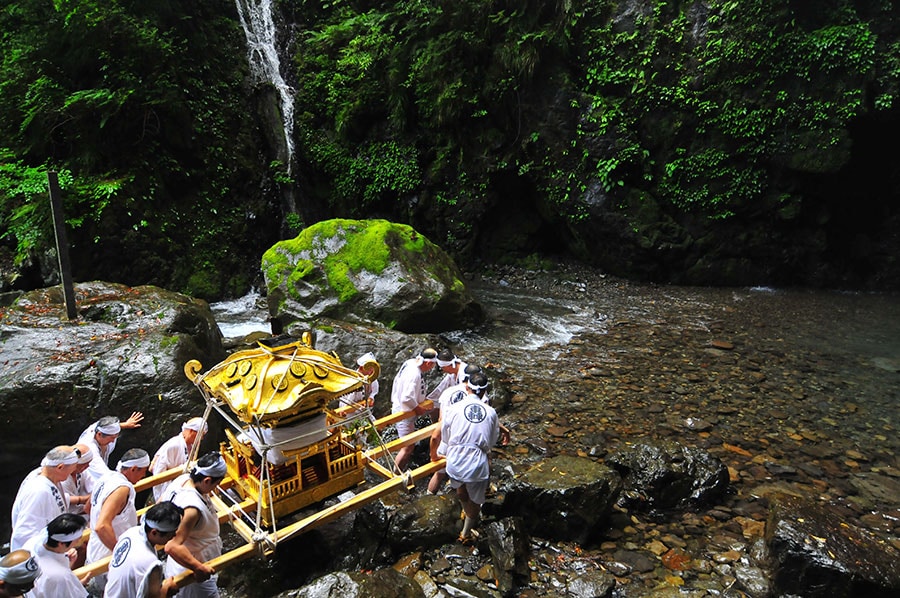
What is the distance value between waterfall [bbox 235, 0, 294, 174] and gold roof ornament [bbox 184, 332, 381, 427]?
1394 cm

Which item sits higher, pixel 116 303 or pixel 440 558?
pixel 116 303

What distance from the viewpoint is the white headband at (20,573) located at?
10.2ft

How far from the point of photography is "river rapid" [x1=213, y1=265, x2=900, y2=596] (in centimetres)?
515

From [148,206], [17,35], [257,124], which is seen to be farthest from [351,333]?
[17,35]

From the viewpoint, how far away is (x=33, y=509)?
168 inches

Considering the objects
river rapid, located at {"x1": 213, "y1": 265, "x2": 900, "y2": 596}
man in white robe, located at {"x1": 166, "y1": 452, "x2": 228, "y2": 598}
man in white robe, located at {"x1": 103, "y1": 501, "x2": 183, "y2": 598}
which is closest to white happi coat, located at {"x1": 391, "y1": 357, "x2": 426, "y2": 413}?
river rapid, located at {"x1": 213, "y1": 265, "x2": 900, "y2": 596}

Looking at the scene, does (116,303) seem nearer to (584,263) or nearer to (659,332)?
(659,332)

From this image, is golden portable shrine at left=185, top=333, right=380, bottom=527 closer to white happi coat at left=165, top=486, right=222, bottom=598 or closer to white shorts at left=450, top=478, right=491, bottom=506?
white happi coat at left=165, top=486, right=222, bottom=598

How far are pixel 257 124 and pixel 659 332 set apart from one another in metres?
14.3

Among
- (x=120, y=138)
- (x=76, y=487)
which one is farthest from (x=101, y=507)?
(x=120, y=138)

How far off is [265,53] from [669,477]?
19.0 m

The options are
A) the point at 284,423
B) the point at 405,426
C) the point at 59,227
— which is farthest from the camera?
the point at 59,227

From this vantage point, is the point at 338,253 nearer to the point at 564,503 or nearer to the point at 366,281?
the point at 366,281

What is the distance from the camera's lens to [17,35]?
12.7 meters
